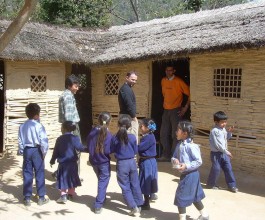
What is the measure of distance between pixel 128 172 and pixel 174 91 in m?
3.47

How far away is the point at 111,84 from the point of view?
33.3 ft

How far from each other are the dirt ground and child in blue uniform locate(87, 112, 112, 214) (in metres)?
0.24

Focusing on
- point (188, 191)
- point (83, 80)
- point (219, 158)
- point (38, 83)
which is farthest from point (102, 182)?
point (83, 80)

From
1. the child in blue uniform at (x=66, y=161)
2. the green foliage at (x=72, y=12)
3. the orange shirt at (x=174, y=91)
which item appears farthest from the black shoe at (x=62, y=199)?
the green foliage at (x=72, y=12)

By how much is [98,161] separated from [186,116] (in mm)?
4792

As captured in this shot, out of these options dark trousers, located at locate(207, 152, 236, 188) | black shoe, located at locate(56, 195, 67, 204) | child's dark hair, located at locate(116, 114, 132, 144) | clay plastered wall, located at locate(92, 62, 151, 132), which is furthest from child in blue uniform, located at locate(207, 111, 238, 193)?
clay plastered wall, located at locate(92, 62, 151, 132)

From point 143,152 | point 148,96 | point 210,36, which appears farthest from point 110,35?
point 143,152

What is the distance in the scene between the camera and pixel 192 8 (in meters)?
19.8

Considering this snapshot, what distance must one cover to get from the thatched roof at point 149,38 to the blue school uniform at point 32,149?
3245mm

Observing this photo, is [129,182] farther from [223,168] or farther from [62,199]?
[223,168]

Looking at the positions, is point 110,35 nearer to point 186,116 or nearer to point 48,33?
point 48,33

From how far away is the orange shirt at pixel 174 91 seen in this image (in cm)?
823

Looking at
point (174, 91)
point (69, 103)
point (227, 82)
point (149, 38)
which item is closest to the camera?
point (69, 103)

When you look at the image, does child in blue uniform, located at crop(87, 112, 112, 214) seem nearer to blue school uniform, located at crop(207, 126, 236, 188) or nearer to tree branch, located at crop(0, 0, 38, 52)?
tree branch, located at crop(0, 0, 38, 52)
